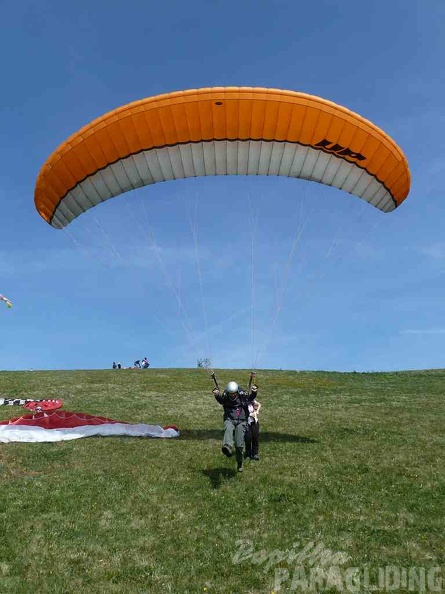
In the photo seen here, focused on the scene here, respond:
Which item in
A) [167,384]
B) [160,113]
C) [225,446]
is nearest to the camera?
[225,446]

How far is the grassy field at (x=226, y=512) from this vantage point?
28.4 feet

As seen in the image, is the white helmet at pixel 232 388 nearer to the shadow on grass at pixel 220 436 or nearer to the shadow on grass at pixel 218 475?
the shadow on grass at pixel 218 475

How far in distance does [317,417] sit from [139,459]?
952 cm

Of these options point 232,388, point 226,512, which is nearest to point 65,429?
point 232,388

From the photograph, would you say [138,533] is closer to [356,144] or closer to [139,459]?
[139,459]

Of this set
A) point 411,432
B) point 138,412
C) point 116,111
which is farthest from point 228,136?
point 138,412

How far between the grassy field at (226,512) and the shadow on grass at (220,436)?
0.07 meters

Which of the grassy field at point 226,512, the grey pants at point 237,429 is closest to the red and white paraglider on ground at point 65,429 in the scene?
the grassy field at point 226,512

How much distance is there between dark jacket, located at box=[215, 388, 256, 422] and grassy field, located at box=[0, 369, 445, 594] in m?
1.57

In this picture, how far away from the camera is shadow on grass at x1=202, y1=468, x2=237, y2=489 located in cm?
1264

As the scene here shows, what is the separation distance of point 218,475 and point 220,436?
15.5 ft

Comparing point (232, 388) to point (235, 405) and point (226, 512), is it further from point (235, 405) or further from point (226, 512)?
point (226, 512)

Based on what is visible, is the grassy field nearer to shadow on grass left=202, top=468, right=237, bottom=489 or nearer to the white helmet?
shadow on grass left=202, top=468, right=237, bottom=489

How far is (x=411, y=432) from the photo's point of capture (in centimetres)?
1864
